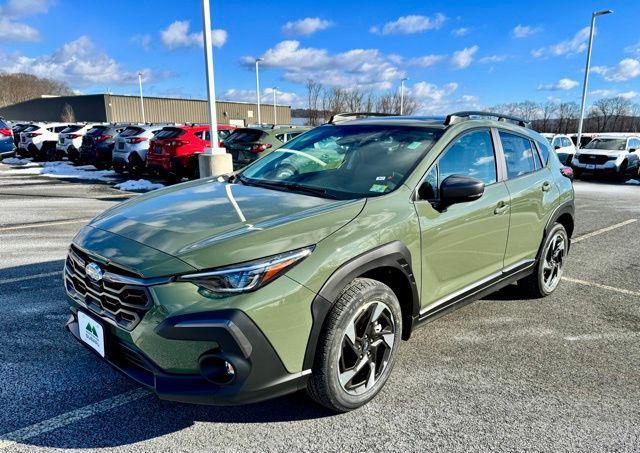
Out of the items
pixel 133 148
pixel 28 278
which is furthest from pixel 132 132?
pixel 28 278

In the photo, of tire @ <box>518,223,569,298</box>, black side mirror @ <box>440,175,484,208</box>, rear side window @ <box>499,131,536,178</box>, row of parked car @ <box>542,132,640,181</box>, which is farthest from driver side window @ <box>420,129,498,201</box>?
row of parked car @ <box>542,132,640,181</box>

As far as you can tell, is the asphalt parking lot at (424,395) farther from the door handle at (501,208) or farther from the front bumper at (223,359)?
the door handle at (501,208)

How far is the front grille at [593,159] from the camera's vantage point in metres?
18.3

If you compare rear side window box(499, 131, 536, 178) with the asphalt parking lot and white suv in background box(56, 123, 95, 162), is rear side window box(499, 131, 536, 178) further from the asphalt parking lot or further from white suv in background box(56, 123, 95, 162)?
white suv in background box(56, 123, 95, 162)

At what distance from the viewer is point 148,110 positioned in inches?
2872

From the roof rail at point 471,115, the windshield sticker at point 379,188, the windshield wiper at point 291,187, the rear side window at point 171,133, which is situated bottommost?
the windshield wiper at point 291,187

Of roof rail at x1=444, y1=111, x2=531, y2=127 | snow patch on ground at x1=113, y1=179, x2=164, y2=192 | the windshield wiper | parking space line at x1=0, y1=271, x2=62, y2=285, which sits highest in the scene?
roof rail at x1=444, y1=111, x2=531, y2=127

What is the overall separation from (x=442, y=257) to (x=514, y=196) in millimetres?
1132

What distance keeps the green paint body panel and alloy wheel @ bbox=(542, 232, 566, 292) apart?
1.02 meters

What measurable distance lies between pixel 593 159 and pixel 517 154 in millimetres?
16951

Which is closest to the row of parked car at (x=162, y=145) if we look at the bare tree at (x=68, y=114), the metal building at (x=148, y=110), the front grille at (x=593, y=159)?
the front grille at (x=593, y=159)

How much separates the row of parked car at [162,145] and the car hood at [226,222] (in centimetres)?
578

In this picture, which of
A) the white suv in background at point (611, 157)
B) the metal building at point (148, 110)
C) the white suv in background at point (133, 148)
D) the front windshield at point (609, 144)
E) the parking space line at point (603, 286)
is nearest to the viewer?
the parking space line at point (603, 286)

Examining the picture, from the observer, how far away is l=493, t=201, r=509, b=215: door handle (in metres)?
3.66
